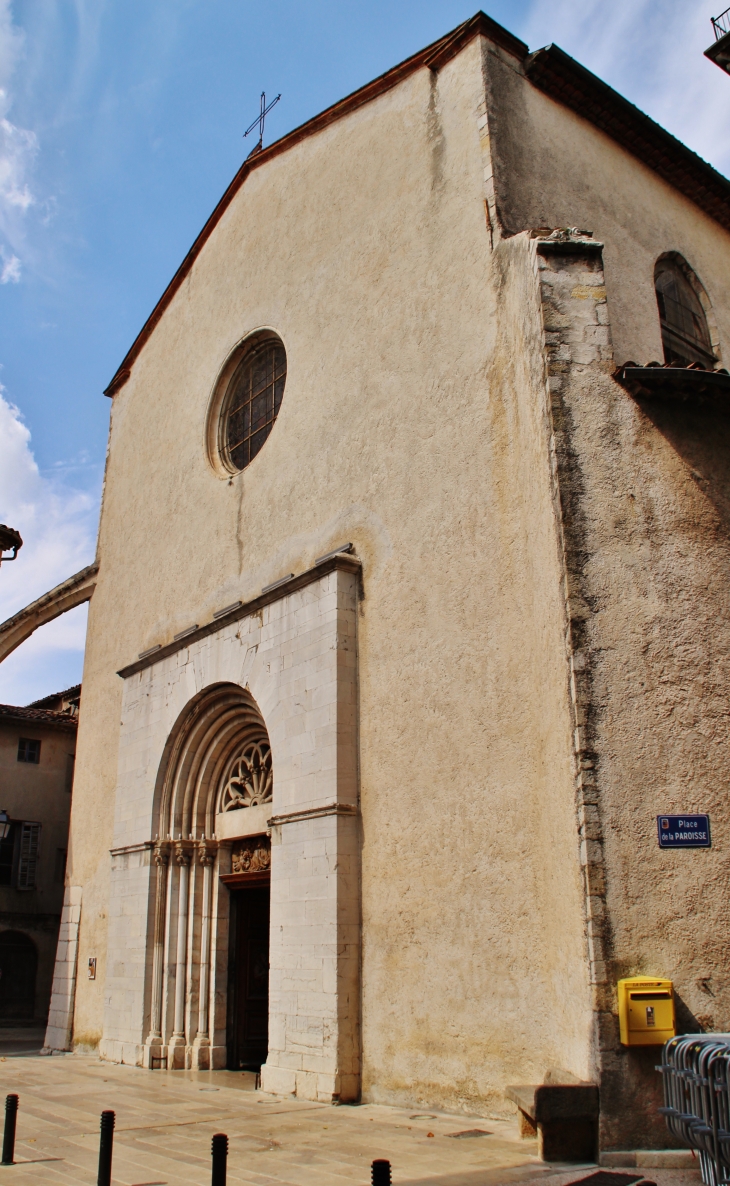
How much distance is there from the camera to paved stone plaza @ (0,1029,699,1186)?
514 centimetres

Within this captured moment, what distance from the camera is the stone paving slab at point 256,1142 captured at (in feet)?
16.8

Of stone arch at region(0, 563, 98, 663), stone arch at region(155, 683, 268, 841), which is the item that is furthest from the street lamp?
stone arch at region(155, 683, 268, 841)

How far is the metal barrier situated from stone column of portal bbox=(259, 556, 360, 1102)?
11.2 ft

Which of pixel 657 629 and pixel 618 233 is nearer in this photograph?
pixel 657 629

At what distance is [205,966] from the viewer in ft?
35.1

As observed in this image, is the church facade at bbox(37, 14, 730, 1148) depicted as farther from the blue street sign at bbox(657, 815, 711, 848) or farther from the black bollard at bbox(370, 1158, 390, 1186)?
the black bollard at bbox(370, 1158, 390, 1186)

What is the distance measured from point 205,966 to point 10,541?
7475 millimetres

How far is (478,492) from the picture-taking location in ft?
26.3

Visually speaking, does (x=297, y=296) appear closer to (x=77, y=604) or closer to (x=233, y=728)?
(x=233, y=728)

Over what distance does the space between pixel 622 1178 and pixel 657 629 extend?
3268mm

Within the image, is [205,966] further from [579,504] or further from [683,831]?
[579,504]

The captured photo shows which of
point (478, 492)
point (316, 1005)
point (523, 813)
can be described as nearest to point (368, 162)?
point (478, 492)

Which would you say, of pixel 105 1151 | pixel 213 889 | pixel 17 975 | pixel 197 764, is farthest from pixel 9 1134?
pixel 17 975

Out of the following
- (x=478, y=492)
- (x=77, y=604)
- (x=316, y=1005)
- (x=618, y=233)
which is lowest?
(x=316, y=1005)
